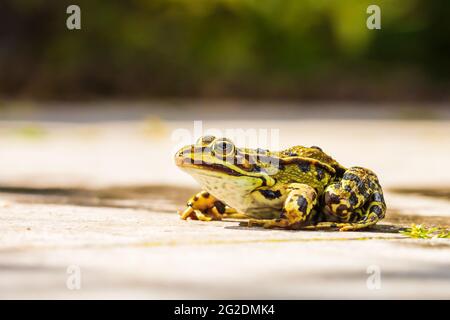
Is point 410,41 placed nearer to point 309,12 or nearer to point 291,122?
point 309,12

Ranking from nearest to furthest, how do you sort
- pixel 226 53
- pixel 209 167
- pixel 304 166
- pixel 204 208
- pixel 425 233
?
pixel 425 233
pixel 209 167
pixel 304 166
pixel 204 208
pixel 226 53

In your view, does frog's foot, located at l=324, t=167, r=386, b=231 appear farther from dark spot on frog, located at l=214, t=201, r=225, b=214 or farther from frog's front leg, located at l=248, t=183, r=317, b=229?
dark spot on frog, located at l=214, t=201, r=225, b=214

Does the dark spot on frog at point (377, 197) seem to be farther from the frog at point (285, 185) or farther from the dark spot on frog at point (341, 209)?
the dark spot on frog at point (341, 209)

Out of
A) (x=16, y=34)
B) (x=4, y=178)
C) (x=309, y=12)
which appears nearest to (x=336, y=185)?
(x=4, y=178)

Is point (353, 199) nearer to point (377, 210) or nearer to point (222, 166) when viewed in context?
point (377, 210)

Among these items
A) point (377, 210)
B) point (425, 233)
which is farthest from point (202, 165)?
point (425, 233)

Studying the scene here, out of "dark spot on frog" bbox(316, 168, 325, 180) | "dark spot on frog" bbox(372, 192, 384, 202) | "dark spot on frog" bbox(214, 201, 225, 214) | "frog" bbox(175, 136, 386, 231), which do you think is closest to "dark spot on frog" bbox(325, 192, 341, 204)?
"frog" bbox(175, 136, 386, 231)
